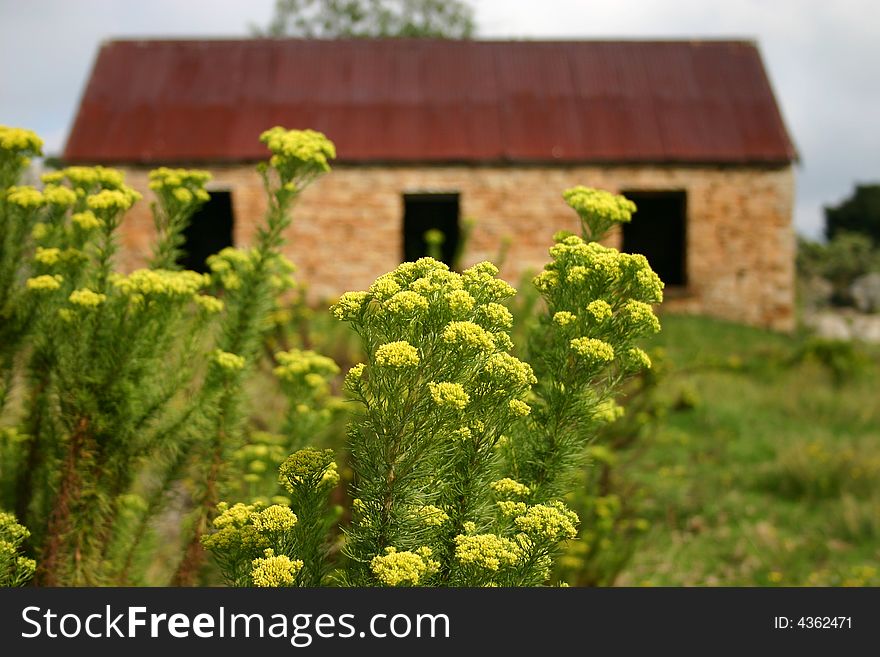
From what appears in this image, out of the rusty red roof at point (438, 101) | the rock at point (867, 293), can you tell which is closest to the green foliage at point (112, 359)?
the rusty red roof at point (438, 101)

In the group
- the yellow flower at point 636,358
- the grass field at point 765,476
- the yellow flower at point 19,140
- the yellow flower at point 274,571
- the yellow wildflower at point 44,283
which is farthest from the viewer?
the grass field at point 765,476

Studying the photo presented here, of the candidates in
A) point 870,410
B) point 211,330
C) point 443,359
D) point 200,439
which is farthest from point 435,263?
point 870,410

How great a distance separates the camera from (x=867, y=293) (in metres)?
27.2

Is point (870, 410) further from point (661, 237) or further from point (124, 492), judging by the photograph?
point (661, 237)

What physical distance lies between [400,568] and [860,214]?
42885mm

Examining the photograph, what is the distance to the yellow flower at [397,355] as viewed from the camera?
1.81m

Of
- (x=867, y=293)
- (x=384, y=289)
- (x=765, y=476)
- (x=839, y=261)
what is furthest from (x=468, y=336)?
(x=839, y=261)

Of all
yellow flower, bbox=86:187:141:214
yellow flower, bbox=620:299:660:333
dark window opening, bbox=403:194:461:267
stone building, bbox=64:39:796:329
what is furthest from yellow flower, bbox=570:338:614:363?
dark window opening, bbox=403:194:461:267

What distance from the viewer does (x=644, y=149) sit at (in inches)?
659

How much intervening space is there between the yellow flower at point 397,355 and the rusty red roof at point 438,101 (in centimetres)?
1494

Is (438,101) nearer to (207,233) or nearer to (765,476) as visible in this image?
(207,233)

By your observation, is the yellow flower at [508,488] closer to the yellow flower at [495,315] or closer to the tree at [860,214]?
the yellow flower at [495,315]

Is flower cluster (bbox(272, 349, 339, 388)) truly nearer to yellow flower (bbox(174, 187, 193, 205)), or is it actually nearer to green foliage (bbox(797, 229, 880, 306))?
yellow flower (bbox(174, 187, 193, 205))

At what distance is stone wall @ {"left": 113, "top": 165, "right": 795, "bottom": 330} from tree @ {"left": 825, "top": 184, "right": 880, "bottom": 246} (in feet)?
84.2
